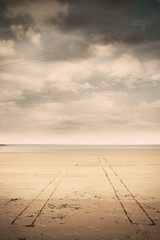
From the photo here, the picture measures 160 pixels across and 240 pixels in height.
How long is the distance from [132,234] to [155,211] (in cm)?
165

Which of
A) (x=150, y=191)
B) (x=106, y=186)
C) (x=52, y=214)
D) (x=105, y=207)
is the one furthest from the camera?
(x=106, y=186)

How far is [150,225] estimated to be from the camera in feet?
15.6

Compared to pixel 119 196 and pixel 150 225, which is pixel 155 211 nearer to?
pixel 150 225

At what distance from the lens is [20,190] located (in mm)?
8305

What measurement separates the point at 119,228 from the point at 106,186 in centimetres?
426

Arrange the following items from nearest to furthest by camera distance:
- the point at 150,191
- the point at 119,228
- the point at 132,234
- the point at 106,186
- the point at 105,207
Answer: the point at 132,234 < the point at 119,228 < the point at 105,207 < the point at 150,191 < the point at 106,186

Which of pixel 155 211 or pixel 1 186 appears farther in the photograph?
pixel 1 186

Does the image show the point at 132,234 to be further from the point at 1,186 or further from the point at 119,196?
the point at 1,186

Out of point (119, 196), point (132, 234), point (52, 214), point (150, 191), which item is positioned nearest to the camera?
point (132, 234)

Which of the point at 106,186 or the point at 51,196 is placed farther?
the point at 106,186

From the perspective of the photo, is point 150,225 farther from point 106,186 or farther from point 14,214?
point 106,186

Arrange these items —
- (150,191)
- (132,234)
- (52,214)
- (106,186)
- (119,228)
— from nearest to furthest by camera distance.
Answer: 1. (132,234)
2. (119,228)
3. (52,214)
4. (150,191)
5. (106,186)

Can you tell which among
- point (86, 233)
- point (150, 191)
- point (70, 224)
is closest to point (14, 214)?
point (70, 224)

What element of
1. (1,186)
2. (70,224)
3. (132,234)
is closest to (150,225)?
(132,234)
